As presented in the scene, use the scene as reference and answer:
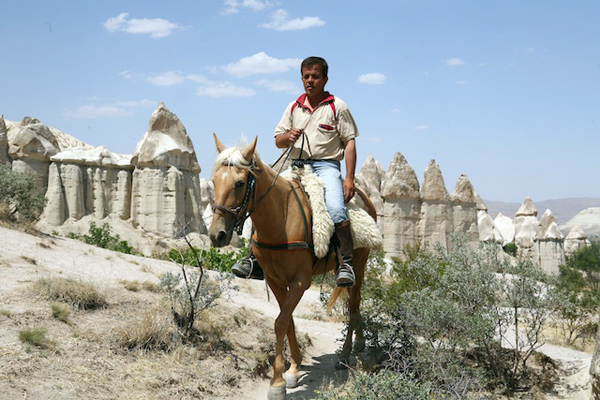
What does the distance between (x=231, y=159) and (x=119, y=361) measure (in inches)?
95.8

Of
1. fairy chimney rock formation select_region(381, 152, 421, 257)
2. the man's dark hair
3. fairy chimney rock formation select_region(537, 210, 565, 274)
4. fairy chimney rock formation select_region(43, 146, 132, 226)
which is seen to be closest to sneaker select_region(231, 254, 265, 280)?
the man's dark hair

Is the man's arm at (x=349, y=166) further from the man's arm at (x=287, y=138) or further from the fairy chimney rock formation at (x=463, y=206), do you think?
the fairy chimney rock formation at (x=463, y=206)

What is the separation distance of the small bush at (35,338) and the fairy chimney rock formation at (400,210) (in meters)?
22.5

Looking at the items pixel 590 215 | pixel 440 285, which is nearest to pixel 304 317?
pixel 440 285

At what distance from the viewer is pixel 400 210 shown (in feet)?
88.9

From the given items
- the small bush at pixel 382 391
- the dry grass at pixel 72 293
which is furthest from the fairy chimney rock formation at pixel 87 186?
the small bush at pixel 382 391

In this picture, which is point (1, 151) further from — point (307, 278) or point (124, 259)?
point (307, 278)

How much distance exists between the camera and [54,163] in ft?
86.4

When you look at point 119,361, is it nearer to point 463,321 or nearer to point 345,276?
point 345,276

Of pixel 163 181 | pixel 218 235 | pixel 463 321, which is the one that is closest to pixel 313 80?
pixel 218 235

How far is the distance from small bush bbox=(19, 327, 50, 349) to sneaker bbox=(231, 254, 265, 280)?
1.92m

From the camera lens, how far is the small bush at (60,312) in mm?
5852

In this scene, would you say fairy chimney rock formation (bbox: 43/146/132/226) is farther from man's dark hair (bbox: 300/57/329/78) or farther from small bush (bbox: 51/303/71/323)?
man's dark hair (bbox: 300/57/329/78)

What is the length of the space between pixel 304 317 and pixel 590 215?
140 metres
